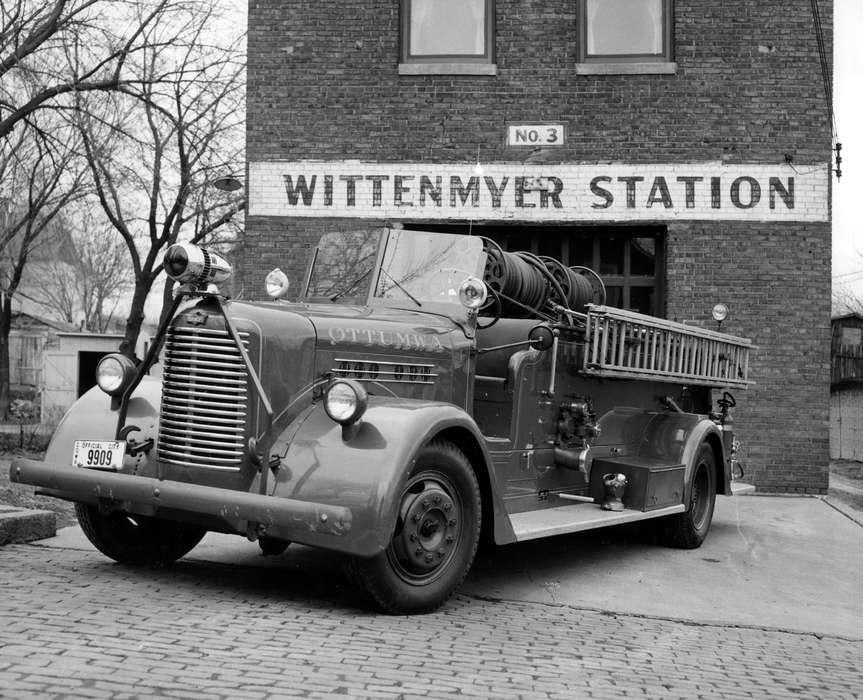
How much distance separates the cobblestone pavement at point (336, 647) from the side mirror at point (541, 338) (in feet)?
5.47

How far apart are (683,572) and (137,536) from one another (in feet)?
12.3

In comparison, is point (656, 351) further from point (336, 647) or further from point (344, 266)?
point (336, 647)

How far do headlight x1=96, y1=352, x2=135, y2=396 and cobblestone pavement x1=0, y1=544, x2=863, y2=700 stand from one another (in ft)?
3.45

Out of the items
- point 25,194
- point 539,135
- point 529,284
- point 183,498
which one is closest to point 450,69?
point 539,135

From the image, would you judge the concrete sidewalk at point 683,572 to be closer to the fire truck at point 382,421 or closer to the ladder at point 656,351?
the fire truck at point 382,421

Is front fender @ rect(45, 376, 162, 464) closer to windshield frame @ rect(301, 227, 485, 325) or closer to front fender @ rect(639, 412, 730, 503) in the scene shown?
windshield frame @ rect(301, 227, 485, 325)

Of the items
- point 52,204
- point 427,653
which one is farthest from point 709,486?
point 52,204

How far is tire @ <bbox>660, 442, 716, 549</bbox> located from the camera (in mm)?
7484

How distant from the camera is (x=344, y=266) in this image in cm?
647

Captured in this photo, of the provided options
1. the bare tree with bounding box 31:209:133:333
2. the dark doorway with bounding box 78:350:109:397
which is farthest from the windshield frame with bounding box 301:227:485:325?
the bare tree with bounding box 31:209:133:333

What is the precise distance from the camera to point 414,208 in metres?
11.1

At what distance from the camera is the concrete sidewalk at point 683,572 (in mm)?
5438

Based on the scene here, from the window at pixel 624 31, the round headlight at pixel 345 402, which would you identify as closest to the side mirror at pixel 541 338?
the round headlight at pixel 345 402

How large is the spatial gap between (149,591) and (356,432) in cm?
141
